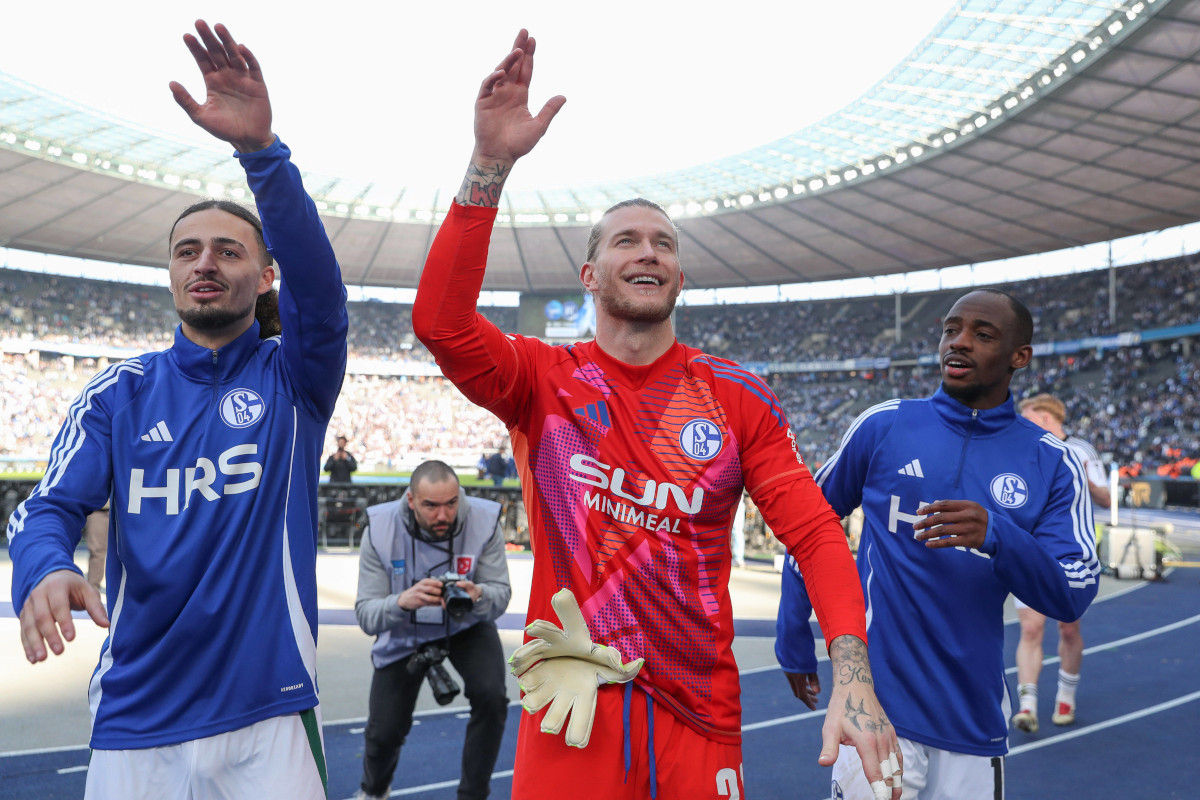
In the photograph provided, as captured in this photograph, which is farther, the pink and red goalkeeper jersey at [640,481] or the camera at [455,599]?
the camera at [455,599]

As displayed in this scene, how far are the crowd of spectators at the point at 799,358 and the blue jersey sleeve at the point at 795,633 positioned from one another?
27.2m

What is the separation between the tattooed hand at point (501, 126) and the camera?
1972 mm

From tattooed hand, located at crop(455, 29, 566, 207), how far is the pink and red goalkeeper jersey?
0.24 ft

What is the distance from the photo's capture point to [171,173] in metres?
31.5

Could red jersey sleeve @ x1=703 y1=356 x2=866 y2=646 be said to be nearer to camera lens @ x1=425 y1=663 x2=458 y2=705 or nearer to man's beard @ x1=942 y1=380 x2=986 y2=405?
man's beard @ x1=942 y1=380 x2=986 y2=405

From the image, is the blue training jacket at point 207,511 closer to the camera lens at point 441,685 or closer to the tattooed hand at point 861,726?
the tattooed hand at point 861,726

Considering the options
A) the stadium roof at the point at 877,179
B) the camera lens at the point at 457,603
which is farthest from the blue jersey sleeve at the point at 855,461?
the stadium roof at the point at 877,179

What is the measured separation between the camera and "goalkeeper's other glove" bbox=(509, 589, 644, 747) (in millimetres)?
1938

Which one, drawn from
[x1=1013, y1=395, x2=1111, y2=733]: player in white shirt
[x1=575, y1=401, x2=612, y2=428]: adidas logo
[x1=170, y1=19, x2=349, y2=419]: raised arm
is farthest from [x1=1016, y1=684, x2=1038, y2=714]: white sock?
[x1=170, y1=19, x2=349, y2=419]: raised arm

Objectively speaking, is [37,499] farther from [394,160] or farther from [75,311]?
[75,311]

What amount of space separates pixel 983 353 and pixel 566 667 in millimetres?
2107

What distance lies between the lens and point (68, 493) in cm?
204

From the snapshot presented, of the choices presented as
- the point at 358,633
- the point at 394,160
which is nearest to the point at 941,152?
the point at 394,160

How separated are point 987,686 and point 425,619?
2923 mm
